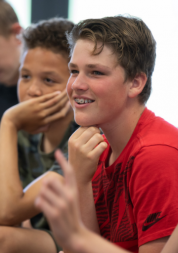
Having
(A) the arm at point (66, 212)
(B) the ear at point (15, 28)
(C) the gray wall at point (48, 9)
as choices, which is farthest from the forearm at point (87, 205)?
(C) the gray wall at point (48, 9)

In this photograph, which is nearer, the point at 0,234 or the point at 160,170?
the point at 160,170

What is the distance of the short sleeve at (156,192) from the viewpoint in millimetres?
805

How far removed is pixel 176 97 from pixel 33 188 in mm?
1219

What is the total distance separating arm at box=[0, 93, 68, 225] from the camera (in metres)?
1.15

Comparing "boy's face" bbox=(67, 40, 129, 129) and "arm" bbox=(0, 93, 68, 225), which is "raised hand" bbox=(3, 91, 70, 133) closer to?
"arm" bbox=(0, 93, 68, 225)

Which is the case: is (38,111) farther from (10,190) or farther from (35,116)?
(10,190)

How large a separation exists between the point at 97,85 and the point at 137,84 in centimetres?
14

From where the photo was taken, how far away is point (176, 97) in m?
2.06

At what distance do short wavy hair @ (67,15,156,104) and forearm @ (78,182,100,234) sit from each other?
1.15 ft

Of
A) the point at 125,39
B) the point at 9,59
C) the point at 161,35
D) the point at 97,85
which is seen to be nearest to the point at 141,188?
the point at 97,85

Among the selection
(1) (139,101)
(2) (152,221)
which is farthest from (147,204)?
(1) (139,101)

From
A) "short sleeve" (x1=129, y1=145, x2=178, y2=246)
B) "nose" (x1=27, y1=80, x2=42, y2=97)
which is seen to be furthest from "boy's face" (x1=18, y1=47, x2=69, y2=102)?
"short sleeve" (x1=129, y1=145, x2=178, y2=246)

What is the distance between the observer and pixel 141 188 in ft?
2.77

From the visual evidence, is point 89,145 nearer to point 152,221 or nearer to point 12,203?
point 152,221
